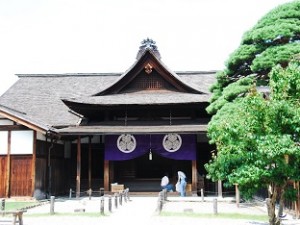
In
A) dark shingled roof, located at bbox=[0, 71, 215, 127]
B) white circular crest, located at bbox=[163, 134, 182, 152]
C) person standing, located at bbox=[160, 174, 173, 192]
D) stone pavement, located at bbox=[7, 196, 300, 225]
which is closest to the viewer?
stone pavement, located at bbox=[7, 196, 300, 225]

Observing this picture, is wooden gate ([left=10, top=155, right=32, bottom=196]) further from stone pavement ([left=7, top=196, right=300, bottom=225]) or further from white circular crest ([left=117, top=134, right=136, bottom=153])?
white circular crest ([left=117, top=134, right=136, bottom=153])

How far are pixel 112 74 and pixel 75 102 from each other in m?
10.9

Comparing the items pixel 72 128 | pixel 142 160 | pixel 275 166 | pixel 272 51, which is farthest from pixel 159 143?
pixel 275 166

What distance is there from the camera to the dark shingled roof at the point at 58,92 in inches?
1135

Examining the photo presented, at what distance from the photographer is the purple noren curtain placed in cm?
2619

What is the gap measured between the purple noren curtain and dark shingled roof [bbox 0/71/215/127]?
2.50m

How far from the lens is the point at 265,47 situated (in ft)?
62.7

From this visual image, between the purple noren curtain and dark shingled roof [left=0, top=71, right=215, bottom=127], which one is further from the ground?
dark shingled roof [left=0, top=71, right=215, bottom=127]

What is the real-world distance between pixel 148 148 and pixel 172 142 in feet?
5.30

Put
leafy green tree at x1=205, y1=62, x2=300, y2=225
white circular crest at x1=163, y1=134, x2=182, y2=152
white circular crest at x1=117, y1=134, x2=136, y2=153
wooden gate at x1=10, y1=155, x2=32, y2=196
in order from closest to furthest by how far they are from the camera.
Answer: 1. leafy green tree at x1=205, y1=62, x2=300, y2=225
2. wooden gate at x1=10, y1=155, x2=32, y2=196
3. white circular crest at x1=163, y1=134, x2=182, y2=152
4. white circular crest at x1=117, y1=134, x2=136, y2=153

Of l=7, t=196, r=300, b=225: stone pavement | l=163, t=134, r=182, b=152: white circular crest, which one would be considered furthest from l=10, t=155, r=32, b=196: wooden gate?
l=163, t=134, r=182, b=152: white circular crest

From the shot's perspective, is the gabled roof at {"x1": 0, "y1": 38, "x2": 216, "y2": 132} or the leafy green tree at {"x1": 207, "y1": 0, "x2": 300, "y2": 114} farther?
the gabled roof at {"x1": 0, "y1": 38, "x2": 216, "y2": 132}

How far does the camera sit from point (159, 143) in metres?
26.4

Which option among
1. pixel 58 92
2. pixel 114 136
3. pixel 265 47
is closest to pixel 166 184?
pixel 114 136
